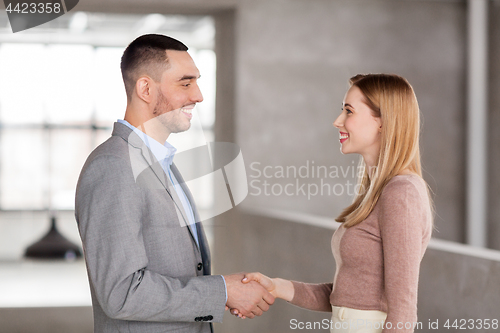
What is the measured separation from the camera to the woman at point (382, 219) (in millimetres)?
1389

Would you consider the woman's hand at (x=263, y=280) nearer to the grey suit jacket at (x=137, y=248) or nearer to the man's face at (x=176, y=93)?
the grey suit jacket at (x=137, y=248)

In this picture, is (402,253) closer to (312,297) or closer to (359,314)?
(359,314)

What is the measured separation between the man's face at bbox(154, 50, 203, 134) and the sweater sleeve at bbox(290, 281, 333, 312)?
2.21ft

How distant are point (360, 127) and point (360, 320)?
1.86ft

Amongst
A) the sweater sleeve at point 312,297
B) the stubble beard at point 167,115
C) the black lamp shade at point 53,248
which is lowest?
the black lamp shade at point 53,248

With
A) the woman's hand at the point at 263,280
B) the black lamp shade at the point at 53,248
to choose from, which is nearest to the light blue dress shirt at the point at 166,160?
the woman's hand at the point at 263,280

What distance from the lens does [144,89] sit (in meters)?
1.55

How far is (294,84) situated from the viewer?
5.48 meters

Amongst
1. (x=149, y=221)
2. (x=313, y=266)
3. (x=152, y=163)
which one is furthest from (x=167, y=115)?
(x=313, y=266)

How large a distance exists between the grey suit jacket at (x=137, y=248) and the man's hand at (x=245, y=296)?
0.30 ft

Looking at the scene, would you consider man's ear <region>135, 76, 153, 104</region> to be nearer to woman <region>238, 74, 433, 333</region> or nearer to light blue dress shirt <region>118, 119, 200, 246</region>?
light blue dress shirt <region>118, 119, 200, 246</region>

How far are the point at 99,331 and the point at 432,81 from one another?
17.1ft

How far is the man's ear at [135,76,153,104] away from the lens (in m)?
1.55

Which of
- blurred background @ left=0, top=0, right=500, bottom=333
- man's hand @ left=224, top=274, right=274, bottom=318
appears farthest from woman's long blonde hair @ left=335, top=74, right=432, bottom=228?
blurred background @ left=0, top=0, right=500, bottom=333
